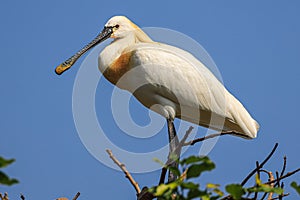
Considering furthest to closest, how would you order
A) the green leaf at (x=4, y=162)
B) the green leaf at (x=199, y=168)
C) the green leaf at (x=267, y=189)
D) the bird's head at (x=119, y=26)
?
1. the bird's head at (x=119, y=26)
2. the green leaf at (x=267, y=189)
3. the green leaf at (x=199, y=168)
4. the green leaf at (x=4, y=162)

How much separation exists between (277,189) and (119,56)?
16.3 feet

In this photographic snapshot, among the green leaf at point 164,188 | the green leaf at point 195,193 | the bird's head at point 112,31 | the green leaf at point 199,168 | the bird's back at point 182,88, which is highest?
the bird's head at point 112,31

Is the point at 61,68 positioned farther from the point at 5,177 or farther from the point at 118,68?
the point at 5,177

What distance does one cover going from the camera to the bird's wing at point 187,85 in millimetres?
6434

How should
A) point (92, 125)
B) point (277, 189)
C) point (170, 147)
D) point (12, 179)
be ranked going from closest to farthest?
point (12, 179), point (277, 189), point (170, 147), point (92, 125)

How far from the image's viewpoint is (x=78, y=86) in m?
7.03

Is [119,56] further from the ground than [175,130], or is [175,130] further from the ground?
[119,56]

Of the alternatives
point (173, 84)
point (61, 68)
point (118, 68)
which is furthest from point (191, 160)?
point (61, 68)

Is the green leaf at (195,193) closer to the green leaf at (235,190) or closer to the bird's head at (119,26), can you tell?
the green leaf at (235,190)

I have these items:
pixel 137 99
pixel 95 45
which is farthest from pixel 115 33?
pixel 137 99

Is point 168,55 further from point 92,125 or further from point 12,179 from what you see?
point 12,179

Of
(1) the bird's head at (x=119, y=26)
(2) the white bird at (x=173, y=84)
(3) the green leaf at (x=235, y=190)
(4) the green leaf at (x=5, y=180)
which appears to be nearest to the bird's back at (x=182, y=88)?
(2) the white bird at (x=173, y=84)

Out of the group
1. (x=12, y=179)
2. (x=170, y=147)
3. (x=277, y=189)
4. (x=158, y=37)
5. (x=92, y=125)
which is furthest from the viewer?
(x=158, y=37)

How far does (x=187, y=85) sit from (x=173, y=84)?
16 cm
